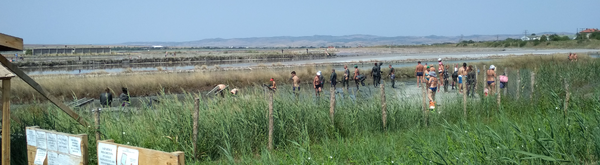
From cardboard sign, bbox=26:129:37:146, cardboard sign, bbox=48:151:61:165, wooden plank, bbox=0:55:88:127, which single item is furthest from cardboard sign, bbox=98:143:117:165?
wooden plank, bbox=0:55:88:127

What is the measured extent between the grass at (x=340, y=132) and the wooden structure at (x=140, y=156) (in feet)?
6.86

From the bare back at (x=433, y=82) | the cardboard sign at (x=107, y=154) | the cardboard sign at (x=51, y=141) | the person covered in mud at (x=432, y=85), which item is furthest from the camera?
the bare back at (x=433, y=82)

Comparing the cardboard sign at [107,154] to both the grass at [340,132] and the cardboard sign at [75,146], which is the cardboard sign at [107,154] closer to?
the cardboard sign at [75,146]

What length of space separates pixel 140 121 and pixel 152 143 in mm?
844

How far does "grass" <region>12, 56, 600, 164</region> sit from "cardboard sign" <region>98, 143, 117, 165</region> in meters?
2.07

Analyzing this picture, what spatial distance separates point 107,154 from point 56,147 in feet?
3.71

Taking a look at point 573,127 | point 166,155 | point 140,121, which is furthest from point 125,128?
point 573,127

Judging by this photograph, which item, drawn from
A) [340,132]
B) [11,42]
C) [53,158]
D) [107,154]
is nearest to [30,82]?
[11,42]

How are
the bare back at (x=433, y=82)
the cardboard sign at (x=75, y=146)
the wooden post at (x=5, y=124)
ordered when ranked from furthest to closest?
the bare back at (x=433, y=82) → the wooden post at (x=5, y=124) → the cardboard sign at (x=75, y=146)

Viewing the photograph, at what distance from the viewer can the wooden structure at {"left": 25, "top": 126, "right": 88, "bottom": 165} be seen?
623cm

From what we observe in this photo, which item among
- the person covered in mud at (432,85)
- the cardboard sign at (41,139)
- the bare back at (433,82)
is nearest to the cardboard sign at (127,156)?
the cardboard sign at (41,139)

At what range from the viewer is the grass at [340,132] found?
683cm

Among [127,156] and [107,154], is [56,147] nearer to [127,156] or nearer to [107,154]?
[107,154]

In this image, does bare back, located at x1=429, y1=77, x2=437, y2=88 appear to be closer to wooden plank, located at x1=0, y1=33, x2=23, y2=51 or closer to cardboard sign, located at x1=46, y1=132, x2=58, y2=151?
wooden plank, located at x1=0, y1=33, x2=23, y2=51
